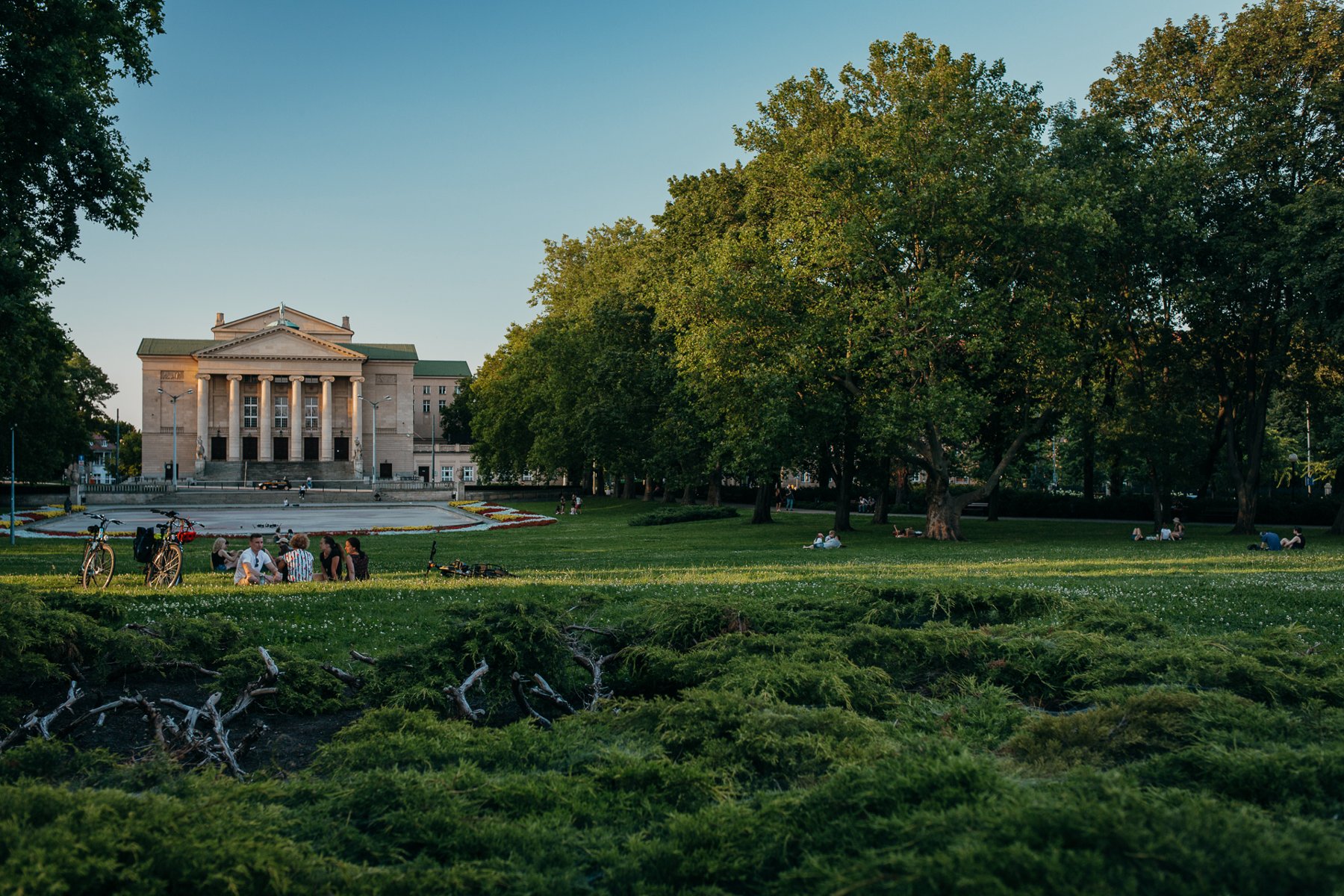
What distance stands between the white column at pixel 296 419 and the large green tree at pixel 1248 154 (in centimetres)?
8522

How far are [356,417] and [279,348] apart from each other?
10.5 meters

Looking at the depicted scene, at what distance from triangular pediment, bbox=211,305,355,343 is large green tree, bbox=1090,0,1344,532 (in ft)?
282

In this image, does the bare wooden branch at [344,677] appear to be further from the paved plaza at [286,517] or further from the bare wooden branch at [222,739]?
the paved plaza at [286,517]

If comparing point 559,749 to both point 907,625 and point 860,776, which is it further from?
point 907,625

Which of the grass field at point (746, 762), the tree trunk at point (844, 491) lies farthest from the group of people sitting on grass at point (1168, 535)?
the grass field at point (746, 762)

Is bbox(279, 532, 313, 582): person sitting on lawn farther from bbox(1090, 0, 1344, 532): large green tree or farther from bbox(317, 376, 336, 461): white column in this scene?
bbox(317, 376, 336, 461): white column

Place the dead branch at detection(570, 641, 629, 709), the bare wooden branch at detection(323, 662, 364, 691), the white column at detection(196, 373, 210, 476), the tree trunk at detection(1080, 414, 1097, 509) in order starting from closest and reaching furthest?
the dead branch at detection(570, 641, 629, 709)
the bare wooden branch at detection(323, 662, 364, 691)
the tree trunk at detection(1080, 414, 1097, 509)
the white column at detection(196, 373, 210, 476)

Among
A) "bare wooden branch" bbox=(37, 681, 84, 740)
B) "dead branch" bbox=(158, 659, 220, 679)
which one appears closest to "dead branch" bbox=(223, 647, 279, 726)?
"dead branch" bbox=(158, 659, 220, 679)

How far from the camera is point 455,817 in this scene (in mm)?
4148

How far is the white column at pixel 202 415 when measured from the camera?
9881 centimetres

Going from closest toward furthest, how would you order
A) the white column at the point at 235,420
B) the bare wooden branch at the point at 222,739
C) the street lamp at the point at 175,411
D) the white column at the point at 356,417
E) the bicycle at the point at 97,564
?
the bare wooden branch at the point at 222,739, the bicycle at the point at 97,564, the street lamp at the point at 175,411, the white column at the point at 235,420, the white column at the point at 356,417

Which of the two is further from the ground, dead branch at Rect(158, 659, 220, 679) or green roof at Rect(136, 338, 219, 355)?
green roof at Rect(136, 338, 219, 355)

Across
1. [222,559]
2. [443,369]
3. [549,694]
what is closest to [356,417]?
[443,369]

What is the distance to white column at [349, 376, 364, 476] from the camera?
103938 mm
